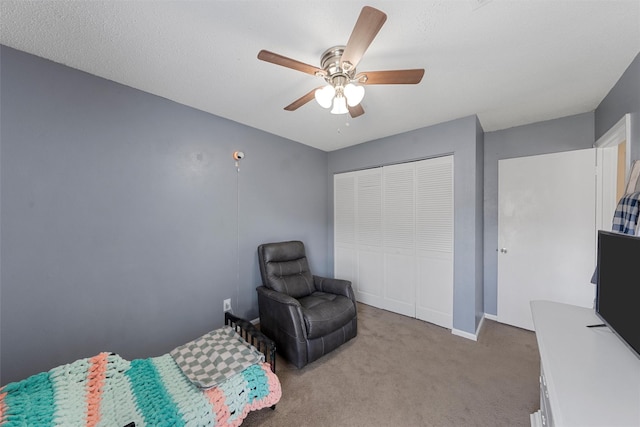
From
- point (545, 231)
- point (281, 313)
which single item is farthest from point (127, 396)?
point (545, 231)

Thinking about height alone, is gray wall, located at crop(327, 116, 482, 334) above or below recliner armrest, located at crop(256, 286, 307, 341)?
above

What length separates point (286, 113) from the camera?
7.76 feet

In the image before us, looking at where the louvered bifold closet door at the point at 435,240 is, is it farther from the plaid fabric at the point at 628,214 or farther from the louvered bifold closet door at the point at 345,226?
the plaid fabric at the point at 628,214

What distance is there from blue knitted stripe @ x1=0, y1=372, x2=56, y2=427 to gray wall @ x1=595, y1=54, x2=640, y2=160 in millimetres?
3554

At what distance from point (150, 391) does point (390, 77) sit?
7.31 feet

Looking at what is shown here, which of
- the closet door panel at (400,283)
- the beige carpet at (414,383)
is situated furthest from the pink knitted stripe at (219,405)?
the closet door panel at (400,283)

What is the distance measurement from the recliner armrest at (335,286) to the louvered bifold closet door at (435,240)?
965 mm

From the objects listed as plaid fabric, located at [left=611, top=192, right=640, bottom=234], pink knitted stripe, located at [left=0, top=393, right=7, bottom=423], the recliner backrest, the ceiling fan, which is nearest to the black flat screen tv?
plaid fabric, located at [left=611, top=192, right=640, bottom=234]

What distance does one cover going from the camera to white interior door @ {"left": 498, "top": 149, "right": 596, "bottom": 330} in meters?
2.37

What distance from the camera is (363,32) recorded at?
1.03m

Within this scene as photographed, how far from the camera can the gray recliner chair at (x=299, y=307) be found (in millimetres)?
2000

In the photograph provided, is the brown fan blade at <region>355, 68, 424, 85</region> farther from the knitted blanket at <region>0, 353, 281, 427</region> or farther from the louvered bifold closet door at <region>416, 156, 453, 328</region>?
the knitted blanket at <region>0, 353, 281, 427</region>

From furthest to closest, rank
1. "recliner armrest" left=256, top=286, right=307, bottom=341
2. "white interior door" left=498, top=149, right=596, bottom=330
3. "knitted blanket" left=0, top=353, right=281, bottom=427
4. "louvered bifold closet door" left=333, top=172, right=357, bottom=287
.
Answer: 1. "louvered bifold closet door" left=333, top=172, right=357, bottom=287
2. "white interior door" left=498, top=149, right=596, bottom=330
3. "recliner armrest" left=256, top=286, right=307, bottom=341
4. "knitted blanket" left=0, top=353, right=281, bottom=427

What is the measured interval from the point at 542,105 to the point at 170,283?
3.90m
